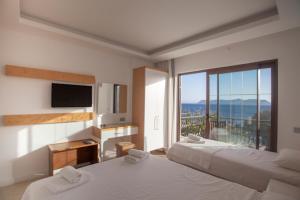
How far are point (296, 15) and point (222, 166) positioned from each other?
2250 mm

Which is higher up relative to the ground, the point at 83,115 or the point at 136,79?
the point at 136,79

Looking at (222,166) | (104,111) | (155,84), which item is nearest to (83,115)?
(104,111)

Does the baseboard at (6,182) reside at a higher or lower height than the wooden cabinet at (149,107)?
lower

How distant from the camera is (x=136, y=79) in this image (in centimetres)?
424

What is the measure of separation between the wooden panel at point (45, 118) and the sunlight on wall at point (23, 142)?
0.56ft

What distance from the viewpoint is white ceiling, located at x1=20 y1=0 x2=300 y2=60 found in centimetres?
220

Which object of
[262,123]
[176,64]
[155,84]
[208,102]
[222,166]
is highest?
[176,64]

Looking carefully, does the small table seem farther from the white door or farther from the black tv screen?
the black tv screen

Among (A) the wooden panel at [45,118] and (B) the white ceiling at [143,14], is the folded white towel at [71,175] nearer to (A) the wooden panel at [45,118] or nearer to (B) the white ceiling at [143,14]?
(A) the wooden panel at [45,118]

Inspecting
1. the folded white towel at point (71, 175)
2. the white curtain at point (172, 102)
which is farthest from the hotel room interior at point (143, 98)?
the white curtain at point (172, 102)

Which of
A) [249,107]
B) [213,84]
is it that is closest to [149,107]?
[213,84]

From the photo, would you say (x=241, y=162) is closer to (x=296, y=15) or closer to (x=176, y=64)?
(x=296, y=15)

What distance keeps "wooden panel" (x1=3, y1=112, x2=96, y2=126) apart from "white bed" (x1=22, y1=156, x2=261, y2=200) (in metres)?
1.54

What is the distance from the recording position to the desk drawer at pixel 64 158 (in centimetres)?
278
